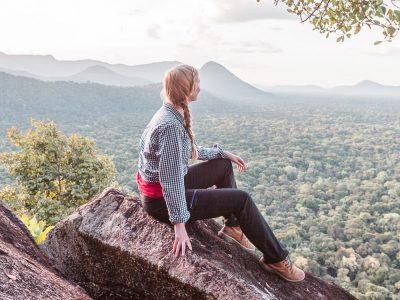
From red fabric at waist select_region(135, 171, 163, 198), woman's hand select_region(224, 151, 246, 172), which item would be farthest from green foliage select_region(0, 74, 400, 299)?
red fabric at waist select_region(135, 171, 163, 198)

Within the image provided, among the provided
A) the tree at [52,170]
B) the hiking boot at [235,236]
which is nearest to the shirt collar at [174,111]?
the hiking boot at [235,236]

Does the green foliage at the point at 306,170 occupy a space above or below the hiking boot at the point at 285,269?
below

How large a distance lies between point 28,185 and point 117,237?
14.1 meters

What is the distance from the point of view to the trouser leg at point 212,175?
15.2ft

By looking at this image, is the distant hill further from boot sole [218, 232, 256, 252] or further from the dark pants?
the dark pants

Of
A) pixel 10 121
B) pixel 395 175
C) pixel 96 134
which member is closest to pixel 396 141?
pixel 395 175

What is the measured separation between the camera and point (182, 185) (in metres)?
3.81

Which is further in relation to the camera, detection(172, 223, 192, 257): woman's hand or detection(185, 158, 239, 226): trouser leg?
detection(185, 158, 239, 226): trouser leg

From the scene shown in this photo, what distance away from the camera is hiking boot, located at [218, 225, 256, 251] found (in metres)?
4.77

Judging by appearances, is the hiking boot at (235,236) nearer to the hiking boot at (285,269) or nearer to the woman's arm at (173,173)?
the hiking boot at (285,269)

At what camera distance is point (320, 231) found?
49.2 m

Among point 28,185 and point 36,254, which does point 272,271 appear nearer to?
A: point 36,254

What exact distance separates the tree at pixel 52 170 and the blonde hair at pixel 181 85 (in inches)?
515

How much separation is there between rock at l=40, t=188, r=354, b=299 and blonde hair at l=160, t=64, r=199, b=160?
3.76ft
